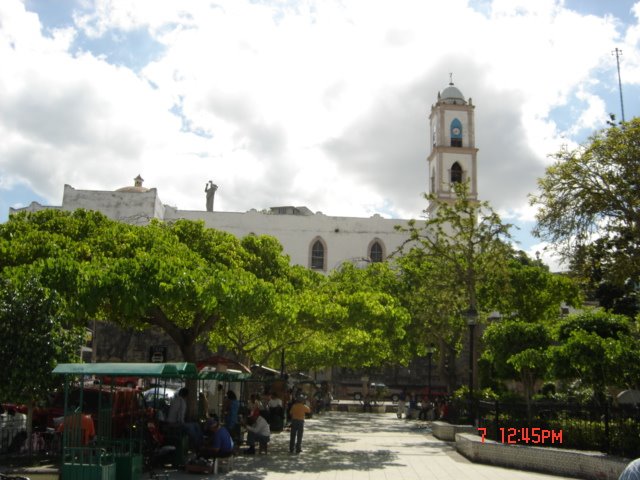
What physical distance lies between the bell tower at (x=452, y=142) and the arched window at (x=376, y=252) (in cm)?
549

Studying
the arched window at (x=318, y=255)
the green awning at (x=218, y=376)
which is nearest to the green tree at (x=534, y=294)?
the green awning at (x=218, y=376)

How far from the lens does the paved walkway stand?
467 inches

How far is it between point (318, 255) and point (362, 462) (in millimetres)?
42918

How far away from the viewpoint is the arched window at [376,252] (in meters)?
55.4

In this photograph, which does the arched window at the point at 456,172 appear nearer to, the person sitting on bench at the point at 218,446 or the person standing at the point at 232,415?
the person standing at the point at 232,415

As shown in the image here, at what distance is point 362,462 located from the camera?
1373cm

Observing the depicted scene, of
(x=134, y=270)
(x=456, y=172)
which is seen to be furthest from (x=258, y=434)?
(x=456, y=172)

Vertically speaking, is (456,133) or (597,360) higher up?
(456,133)

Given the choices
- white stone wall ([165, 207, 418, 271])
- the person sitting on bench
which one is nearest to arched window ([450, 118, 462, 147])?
white stone wall ([165, 207, 418, 271])

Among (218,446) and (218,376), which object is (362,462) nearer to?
(218,376)

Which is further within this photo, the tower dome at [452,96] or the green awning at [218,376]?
the tower dome at [452,96]

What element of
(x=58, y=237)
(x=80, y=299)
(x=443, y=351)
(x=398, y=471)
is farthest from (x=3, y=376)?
(x=443, y=351)

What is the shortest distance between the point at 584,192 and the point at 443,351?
50.0 feet
